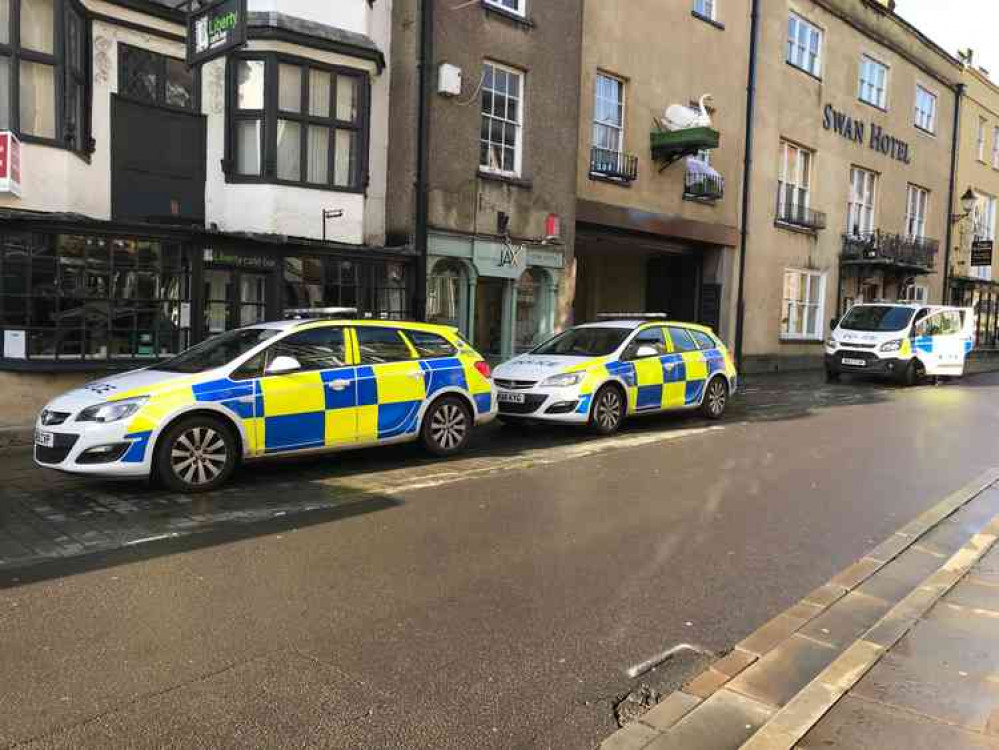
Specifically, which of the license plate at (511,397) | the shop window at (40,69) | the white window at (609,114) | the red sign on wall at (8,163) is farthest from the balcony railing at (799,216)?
the red sign on wall at (8,163)

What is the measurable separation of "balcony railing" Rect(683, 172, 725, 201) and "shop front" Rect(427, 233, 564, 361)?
4.67m

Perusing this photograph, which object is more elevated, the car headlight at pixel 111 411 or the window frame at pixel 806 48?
the window frame at pixel 806 48

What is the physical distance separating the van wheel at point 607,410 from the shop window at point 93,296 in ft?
18.5

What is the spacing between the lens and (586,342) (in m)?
11.4

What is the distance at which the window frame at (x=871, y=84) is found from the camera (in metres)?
24.7

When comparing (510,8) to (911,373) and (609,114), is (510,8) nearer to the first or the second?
(609,114)

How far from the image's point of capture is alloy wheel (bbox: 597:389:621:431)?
1048 cm

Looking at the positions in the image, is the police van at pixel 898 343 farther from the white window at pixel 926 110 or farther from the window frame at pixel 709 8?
the white window at pixel 926 110

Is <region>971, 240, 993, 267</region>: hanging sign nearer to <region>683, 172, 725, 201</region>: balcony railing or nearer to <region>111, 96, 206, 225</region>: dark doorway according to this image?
<region>683, 172, 725, 201</region>: balcony railing

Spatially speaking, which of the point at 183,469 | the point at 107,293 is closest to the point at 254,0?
the point at 107,293

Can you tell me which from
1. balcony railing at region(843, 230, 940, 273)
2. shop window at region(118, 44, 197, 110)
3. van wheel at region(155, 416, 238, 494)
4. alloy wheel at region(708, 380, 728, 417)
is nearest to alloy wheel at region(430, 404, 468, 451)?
van wheel at region(155, 416, 238, 494)

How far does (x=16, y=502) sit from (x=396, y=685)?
4.66m

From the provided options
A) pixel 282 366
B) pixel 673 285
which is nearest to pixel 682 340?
pixel 282 366

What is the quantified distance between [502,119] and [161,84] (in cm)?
586
